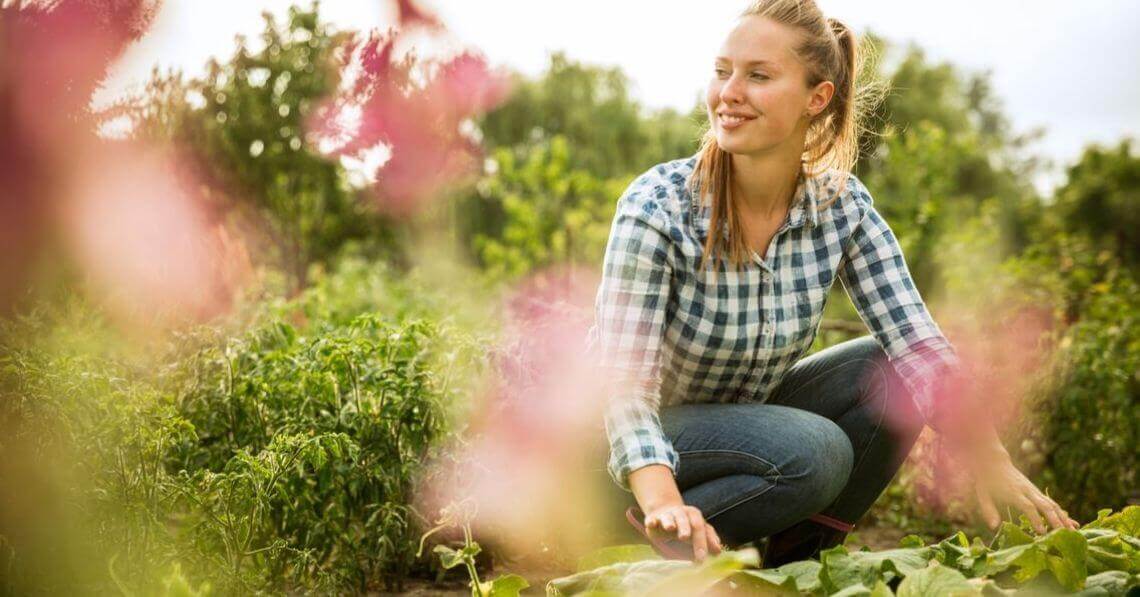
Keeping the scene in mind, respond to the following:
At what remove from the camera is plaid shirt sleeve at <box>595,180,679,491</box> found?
5.69 ft

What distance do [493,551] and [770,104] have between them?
1.18m

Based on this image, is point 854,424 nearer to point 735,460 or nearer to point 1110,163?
point 735,460

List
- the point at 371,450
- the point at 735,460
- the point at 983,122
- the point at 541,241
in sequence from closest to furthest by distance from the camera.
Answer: the point at 735,460 < the point at 371,450 < the point at 541,241 < the point at 983,122

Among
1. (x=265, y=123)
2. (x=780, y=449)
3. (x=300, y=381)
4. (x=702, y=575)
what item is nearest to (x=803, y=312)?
(x=780, y=449)

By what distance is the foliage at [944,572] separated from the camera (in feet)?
4.43

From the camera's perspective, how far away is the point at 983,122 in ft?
115

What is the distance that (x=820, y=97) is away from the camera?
6.46ft

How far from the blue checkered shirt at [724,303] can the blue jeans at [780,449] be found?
83 mm

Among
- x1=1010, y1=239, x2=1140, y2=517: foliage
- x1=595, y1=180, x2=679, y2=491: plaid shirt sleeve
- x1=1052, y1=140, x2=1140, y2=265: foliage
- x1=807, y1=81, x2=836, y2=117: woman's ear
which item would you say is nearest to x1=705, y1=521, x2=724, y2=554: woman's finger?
x1=595, y1=180, x2=679, y2=491: plaid shirt sleeve

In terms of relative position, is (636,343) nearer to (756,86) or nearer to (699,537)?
(699,537)

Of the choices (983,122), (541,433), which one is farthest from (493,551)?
(983,122)

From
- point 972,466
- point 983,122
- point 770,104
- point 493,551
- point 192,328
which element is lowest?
point 493,551

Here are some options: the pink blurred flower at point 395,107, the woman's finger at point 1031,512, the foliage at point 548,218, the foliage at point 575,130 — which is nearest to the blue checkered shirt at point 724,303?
the woman's finger at point 1031,512

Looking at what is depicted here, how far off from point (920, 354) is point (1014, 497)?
33cm
